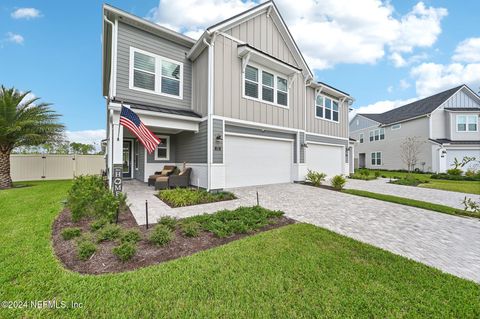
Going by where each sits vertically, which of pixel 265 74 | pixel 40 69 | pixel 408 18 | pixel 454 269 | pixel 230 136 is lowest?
pixel 454 269

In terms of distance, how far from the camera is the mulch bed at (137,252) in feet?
9.48

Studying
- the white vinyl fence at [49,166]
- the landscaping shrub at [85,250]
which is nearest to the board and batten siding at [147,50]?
the landscaping shrub at [85,250]

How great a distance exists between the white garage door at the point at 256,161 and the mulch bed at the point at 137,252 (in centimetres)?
509

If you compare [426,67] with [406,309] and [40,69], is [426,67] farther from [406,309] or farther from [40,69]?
[40,69]

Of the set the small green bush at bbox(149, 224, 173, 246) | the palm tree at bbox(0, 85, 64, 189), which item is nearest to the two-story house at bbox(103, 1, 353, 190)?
the palm tree at bbox(0, 85, 64, 189)

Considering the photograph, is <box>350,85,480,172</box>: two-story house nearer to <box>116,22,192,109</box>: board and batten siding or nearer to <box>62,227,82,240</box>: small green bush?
<box>116,22,192,109</box>: board and batten siding

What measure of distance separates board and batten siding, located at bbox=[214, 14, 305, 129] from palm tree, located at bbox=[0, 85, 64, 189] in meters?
9.59

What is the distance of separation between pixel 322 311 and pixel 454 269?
2.45 m

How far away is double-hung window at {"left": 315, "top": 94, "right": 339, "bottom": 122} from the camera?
13625 mm

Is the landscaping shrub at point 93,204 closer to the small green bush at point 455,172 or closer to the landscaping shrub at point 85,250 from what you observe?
the landscaping shrub at point 85,250

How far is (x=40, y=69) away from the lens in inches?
500

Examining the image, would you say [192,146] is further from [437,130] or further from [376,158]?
[376,158]

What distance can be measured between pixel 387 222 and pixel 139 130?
22.0 ft

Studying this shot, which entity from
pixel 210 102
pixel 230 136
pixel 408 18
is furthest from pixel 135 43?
pixel 408 18
